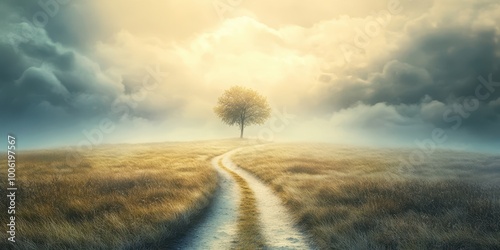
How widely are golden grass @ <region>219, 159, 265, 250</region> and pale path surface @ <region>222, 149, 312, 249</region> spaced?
8.8 inches

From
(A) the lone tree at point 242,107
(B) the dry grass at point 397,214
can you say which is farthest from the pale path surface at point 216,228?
(A) the lone tree at point 242,107

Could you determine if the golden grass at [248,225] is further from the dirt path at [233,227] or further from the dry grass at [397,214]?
the dry grass at [397,214]

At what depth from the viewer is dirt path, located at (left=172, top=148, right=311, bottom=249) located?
10.5m

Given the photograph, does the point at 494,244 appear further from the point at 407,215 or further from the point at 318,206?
the point at 318,206

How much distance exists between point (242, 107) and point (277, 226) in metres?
71.2

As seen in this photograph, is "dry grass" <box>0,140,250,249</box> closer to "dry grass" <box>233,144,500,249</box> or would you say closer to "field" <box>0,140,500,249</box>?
"field" <box>0,140,500,249</box>

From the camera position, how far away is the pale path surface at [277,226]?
10508 millimetres

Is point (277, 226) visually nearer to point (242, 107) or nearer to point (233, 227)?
point (233, 227)

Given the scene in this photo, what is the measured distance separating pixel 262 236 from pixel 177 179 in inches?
411

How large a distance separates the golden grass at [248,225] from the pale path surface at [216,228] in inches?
9.4

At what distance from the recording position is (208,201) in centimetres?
1647

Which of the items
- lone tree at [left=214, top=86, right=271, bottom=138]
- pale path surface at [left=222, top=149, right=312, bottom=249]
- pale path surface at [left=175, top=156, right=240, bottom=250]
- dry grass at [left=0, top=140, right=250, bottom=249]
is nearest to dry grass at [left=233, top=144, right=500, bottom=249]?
pale path surface at [left=222, top=149, right=312, bottom=249]

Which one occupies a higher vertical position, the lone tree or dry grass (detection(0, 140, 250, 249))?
the lone tree

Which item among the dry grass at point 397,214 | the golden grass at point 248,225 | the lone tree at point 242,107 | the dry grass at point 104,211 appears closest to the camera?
the dry grass at point 397,214
